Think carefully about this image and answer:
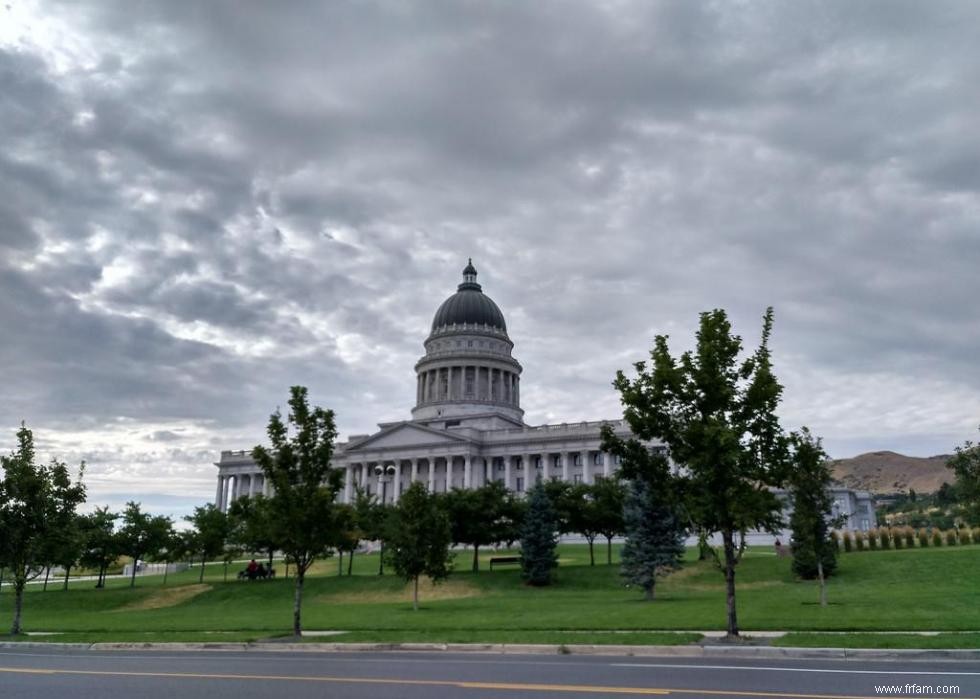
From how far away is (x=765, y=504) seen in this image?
20.7 metres

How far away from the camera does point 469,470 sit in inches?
3937

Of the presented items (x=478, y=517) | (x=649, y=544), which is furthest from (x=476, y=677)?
(x=478, y=517)

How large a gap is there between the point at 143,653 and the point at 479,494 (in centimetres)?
3409

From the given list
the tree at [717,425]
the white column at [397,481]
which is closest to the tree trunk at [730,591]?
the tree at [717,425]

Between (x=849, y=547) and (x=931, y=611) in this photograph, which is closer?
(x=931, y=611)

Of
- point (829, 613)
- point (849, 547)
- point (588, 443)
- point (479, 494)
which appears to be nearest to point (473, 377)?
point (588, 443)

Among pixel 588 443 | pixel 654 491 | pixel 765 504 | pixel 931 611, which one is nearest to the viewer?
pixel 765 504

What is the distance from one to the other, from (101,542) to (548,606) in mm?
37913

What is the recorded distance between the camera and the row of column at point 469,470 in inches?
3792

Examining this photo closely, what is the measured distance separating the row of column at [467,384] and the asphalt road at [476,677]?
10090cm

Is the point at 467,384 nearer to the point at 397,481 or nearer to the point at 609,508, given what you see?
the point at 397,481

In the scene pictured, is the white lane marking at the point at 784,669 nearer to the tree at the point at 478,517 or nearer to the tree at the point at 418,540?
the tree at the point at 418,540

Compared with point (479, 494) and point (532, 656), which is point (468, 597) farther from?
point (532, 656)

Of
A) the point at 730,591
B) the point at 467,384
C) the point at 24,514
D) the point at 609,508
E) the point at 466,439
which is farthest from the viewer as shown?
the point at 467,384
